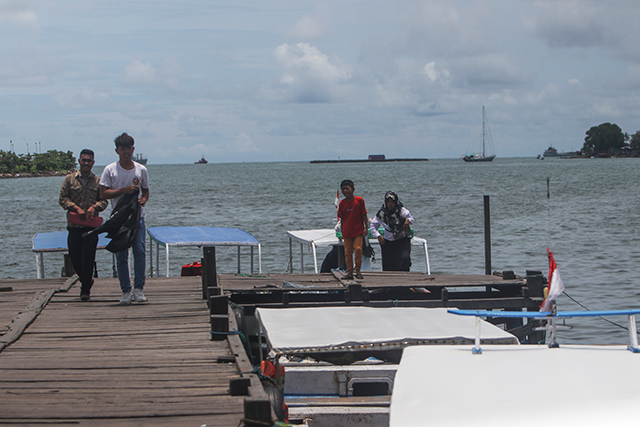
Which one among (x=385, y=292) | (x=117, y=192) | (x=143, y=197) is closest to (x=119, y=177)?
(x=117, y=192)

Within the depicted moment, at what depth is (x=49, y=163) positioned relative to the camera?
18762 cm

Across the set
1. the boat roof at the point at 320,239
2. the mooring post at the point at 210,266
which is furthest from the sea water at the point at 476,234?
the mooring post at the point at 210,266

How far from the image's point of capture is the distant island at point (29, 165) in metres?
171

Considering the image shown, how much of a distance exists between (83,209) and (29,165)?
621 ft

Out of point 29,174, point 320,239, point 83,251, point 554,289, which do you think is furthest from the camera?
point 29,174

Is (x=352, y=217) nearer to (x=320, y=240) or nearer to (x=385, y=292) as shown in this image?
(x=385, y=292)

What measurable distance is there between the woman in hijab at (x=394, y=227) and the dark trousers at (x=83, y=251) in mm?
5781

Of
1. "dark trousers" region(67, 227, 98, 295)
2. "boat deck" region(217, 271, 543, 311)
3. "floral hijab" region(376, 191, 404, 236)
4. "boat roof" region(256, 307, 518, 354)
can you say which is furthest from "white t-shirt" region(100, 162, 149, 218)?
"floral hijab" region(376, 191, 404, 236)

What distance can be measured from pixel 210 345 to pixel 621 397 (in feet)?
12.4

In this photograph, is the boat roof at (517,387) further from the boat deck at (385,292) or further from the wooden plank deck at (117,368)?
the boat deck at (385,292)

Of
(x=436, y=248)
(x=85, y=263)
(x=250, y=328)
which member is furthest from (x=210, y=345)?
(x=436, y=248)

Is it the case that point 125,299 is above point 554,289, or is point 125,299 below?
below

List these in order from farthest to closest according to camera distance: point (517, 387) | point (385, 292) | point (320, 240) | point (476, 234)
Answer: point (476, 234) < point (320, 240) < point (385, 292) < point (517, 387)

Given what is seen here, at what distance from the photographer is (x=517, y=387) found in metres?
5.11
